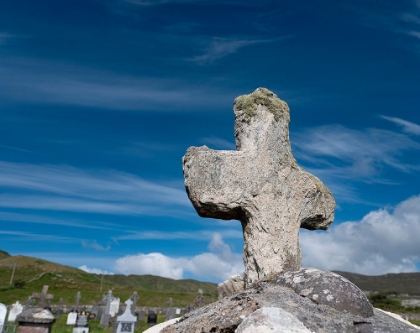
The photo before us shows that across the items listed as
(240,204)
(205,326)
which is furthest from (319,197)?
(205,326)

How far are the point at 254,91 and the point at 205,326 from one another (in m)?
4.10

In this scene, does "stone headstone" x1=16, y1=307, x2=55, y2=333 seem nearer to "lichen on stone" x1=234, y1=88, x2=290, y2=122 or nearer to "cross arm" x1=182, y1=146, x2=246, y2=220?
"cross arm" x1=182, y1=146, x2=246, y2=220

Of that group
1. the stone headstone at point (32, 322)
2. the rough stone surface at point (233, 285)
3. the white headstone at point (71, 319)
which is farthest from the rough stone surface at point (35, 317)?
the white headstone at point (71, 319)

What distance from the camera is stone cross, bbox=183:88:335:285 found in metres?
6.31

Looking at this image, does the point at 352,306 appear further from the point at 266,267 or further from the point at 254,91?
the point at 254,91

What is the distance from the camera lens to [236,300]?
4598 mm

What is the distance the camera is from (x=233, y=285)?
23.1 ft

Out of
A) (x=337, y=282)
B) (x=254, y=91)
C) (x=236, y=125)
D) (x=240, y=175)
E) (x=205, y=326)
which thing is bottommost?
(x=205, y=326)

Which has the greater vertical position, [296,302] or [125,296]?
[125,296]

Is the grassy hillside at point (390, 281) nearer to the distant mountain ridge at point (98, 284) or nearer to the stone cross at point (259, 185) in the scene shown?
the distant mountain ridge at point (98, 284)

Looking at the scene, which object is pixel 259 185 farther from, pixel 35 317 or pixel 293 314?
pixel 35 317

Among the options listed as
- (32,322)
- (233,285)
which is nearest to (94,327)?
(32,322)

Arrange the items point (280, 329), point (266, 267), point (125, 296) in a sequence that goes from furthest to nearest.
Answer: point (125, 296) < point (266, 267) < point (280, 329)

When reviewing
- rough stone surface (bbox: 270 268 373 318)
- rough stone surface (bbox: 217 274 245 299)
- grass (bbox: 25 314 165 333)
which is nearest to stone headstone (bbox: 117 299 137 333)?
grass (bbox: 25 314 165 333)
